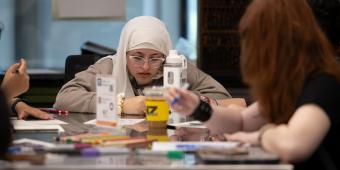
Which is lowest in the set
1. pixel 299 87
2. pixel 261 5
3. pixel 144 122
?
pixel 144 122

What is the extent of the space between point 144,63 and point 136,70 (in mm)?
50

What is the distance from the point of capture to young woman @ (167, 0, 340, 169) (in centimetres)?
179

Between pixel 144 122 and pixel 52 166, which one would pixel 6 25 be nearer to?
pixel 144 122

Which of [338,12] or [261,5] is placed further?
[338,12]

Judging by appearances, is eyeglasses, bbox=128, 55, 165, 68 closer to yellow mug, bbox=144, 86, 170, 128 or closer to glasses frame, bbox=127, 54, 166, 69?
glasses frame, bbox=127, 54, 166, 69

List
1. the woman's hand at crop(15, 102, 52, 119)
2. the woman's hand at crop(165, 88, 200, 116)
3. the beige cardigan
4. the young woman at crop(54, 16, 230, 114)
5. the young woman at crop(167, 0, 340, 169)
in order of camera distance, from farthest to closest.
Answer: the young woman at crop(54, 16, 230, 114) < the beige cardigan < the woman's hand at crop(15, 102, 52, 119) < the woman's hand at crop(165, 88, 200, 116) < the young woman at crop(167, 0, 340, 169)

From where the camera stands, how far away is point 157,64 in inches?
123

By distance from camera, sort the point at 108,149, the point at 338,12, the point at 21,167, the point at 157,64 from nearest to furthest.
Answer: the point at 21,167 < the point at 108,149 < the point at 157,64 < the point at 338,12

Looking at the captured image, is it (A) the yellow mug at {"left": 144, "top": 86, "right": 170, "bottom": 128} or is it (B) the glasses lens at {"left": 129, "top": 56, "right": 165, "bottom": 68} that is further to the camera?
(B) the glasses lens at {"left": 129, "top": 56, "right": 165, "bottom": 68}

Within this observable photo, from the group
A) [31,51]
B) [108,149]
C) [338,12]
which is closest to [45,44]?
[31,51]

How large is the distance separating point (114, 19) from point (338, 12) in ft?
5.10

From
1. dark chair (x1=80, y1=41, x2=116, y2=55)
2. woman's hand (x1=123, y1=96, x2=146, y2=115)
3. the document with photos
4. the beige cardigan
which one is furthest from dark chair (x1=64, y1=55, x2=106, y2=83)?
the document with photos

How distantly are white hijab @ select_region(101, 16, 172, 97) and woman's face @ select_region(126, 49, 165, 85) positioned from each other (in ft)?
0.08

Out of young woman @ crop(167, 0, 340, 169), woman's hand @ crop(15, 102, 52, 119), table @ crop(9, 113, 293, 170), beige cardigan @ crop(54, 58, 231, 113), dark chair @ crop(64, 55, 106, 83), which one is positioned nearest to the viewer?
table @ crop(9, 113, 293, 170)
